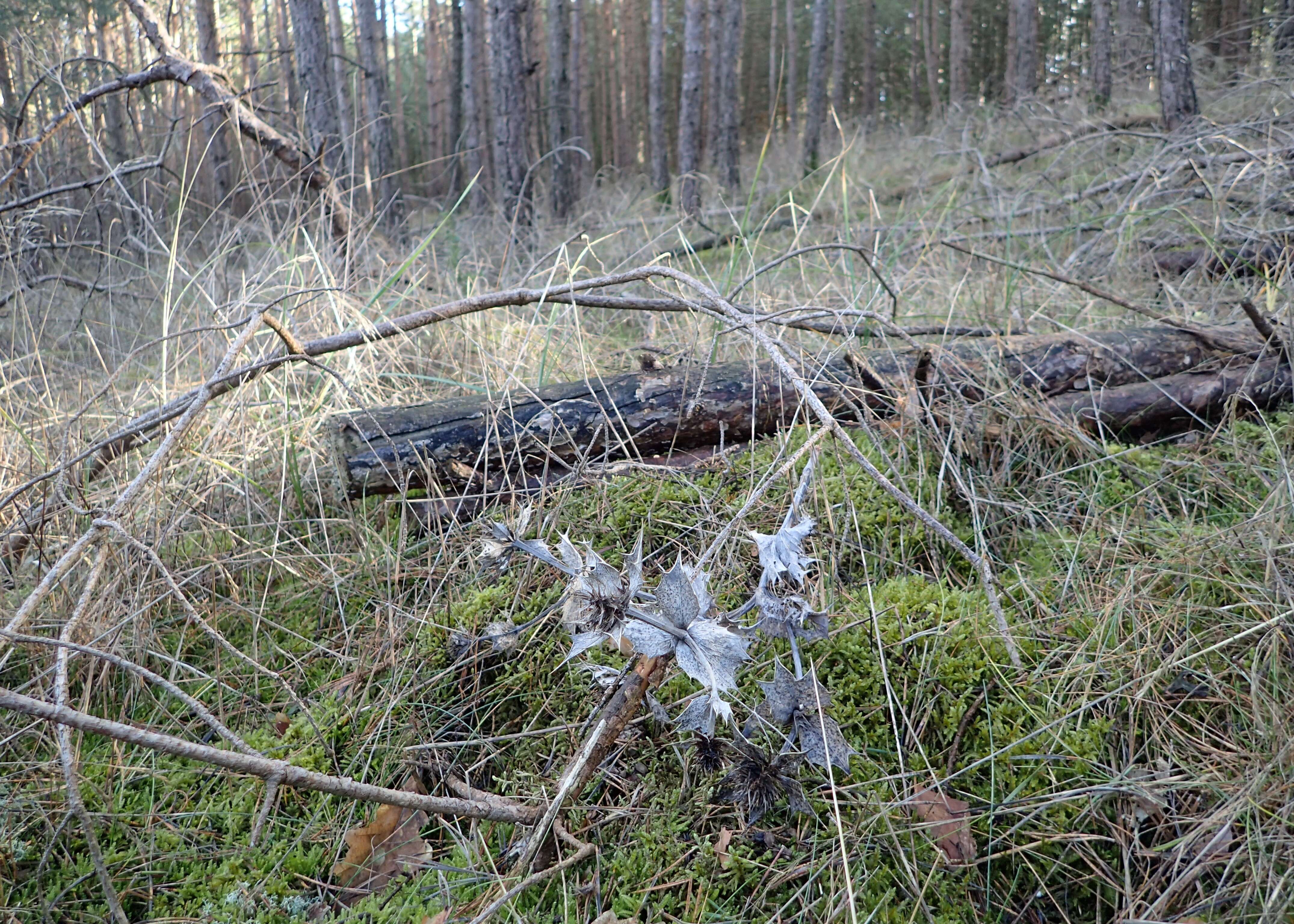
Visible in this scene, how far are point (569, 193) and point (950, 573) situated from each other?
25.7 feet

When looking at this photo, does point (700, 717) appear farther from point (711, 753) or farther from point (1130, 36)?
point (1130, 36)

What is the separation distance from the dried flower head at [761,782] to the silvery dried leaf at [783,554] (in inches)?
11.7

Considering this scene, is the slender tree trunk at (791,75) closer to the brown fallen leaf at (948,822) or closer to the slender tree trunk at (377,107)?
the slender tree trunk at (377,107)

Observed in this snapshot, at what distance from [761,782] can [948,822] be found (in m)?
0.32

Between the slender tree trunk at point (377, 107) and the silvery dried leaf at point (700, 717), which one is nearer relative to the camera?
the silvery dried leaf at point (700, 717)

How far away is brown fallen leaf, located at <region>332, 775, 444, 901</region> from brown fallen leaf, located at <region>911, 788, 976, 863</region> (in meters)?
0.84

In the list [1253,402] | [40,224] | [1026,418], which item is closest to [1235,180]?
[1253,402]

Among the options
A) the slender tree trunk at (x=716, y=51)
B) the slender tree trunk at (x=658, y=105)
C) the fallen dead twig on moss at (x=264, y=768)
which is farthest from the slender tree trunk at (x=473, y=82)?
the fallen dead twig on moss at (x=264, y=768)

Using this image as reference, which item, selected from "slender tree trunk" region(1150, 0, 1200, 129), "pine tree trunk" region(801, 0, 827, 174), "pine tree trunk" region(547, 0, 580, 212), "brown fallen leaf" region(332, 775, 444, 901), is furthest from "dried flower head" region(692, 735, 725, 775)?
"pine tree trunk" region(801, 0, 827, 174)

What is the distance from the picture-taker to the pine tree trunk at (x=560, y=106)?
8.03m

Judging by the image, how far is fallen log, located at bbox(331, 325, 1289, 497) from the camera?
2006 mm

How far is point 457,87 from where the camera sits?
43.4ft

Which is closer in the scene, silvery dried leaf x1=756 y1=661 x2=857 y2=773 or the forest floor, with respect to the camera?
silvery dried leaf x1=756 y1=661 x2=857 y2=773

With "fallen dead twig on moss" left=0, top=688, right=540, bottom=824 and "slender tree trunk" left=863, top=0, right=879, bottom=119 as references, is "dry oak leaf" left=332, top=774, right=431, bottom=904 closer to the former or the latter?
"fallen dead twig on moss" left=0, top=688, right=540, bottom=824
